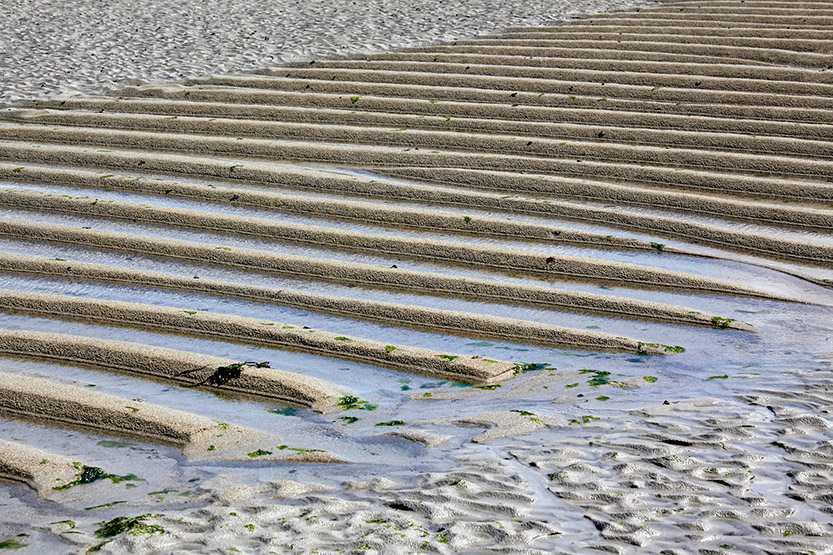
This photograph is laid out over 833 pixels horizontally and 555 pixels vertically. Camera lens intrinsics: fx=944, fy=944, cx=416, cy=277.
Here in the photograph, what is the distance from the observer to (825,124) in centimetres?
591

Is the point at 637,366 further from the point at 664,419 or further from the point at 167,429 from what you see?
the point at 167,429

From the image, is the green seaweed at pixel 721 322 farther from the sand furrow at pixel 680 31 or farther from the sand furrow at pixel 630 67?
the sand furrow at pixel 680 31

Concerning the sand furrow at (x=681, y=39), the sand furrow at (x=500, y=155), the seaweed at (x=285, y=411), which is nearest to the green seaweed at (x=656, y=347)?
the seaweed at (x=285, y=411)

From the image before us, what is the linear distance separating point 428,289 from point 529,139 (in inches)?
78.2

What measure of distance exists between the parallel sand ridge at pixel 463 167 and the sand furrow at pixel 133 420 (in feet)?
0.20

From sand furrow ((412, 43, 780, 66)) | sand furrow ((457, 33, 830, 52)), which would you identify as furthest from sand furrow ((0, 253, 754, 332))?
sand furrow ((457, 33, 830, 52))

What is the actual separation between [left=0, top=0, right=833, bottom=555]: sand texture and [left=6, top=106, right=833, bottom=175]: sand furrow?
23 millimetres

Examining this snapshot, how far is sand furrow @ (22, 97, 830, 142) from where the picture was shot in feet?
19.3

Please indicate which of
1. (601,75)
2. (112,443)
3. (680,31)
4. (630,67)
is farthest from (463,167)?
(112,443)

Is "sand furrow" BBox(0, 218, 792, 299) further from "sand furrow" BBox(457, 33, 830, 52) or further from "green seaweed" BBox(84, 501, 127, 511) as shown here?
"sand furrow" BBox(457, 33, 830, 52)

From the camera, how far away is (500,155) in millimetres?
5750

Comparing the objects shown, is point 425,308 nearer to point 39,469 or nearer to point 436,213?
point 436,213

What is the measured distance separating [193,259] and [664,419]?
2509 millimetres

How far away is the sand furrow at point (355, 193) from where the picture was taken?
15.5ft
